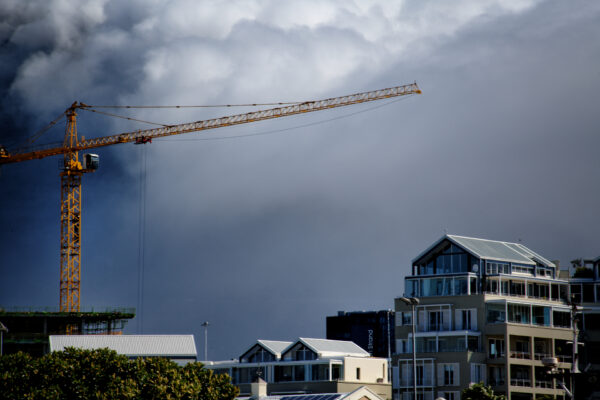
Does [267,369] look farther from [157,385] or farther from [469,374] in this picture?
[157,385]

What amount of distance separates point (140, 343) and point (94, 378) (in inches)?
2494

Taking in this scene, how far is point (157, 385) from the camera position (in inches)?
3807

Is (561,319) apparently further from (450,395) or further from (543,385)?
(450,395)

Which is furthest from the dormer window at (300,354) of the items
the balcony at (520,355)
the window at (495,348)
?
the balcony at (520,355)

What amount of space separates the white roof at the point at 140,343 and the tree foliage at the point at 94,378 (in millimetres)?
57847

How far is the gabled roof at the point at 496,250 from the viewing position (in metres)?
144

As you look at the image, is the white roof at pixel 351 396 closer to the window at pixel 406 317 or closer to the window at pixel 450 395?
the window at pixel 450 395

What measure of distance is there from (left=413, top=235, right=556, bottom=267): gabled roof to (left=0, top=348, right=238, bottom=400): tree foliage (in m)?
55.1

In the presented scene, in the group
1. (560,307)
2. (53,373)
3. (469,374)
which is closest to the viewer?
(53,373)

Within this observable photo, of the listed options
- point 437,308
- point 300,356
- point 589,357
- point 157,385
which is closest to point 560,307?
point 589,357

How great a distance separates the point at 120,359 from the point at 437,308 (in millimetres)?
58087

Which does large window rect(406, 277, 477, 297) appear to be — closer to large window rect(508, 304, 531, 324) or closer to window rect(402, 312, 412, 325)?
window rect(402, 312, 412, 325)

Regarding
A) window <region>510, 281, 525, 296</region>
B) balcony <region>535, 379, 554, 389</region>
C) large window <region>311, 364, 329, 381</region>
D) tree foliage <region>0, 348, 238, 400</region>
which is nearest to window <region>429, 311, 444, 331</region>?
window <region>510, 281, 525, 296</region>

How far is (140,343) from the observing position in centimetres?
15925
